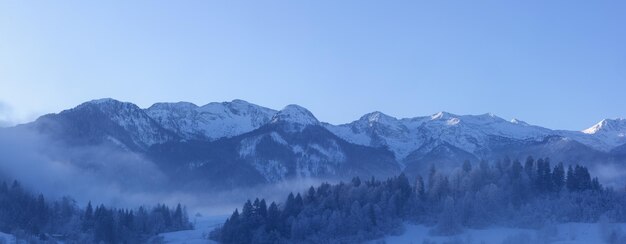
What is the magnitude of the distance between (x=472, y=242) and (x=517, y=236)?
969 centimetres

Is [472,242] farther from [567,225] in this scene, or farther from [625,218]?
[625,218]

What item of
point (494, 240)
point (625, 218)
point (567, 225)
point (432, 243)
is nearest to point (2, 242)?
point (432, 243)

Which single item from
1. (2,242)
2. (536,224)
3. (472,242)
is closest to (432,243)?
(472,242)

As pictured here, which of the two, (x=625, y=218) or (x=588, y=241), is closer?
(x=588, y=241)

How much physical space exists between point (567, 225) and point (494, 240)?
53.5 feet

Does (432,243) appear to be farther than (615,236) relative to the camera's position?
Yes

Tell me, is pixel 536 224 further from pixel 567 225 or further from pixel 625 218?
pixel 625 218

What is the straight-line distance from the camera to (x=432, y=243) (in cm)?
19750

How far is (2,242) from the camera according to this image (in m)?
194

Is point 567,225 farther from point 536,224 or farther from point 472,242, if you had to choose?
point 472,242

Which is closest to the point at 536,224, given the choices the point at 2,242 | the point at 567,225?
the point at 567,225

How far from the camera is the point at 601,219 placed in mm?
195125

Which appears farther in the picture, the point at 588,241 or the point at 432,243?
the point at 432,243

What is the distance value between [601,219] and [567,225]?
7.03 m
